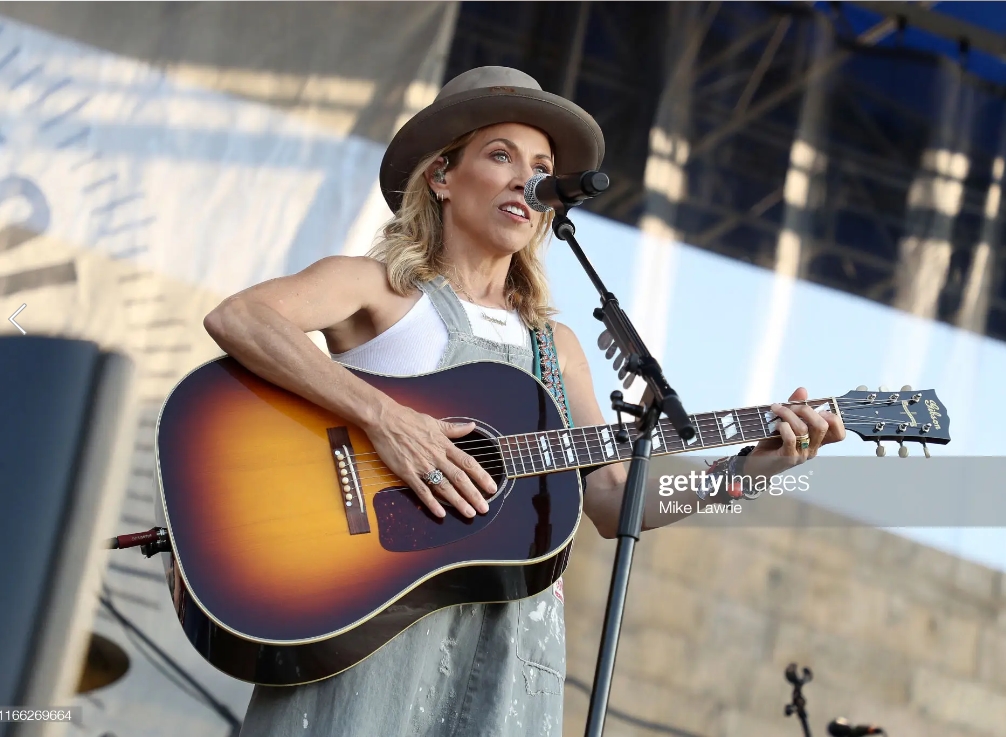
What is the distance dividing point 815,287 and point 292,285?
248 centimetres

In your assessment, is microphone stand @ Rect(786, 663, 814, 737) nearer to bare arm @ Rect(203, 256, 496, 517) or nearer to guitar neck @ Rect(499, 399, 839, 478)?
guitar neck @ Rect(499, 399, 839, 478)

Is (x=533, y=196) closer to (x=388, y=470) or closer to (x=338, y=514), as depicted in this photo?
(x=388, y=470)

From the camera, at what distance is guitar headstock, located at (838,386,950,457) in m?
2.27

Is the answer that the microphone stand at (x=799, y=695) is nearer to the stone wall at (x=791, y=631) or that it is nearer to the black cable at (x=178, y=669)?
the stone wall at (x=791, y=631)

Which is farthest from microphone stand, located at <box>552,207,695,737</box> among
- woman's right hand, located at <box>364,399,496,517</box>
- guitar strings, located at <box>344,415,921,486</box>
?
woman's right hand, located at <box>364,399,496,517</box>

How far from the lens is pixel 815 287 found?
409cm

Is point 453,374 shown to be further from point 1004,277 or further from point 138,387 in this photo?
point 1004,277

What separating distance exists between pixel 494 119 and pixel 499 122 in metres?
0.02

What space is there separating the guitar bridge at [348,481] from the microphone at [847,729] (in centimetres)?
228

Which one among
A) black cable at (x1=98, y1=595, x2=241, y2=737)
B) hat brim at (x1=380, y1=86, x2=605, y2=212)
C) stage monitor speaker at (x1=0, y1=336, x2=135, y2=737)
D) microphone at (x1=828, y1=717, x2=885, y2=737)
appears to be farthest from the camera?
microphone at (x1=828, y1=717, x2=885, y2=737)

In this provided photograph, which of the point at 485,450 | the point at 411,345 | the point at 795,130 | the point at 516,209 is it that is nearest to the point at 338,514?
the point at 485,450

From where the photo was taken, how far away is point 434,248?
252 cm

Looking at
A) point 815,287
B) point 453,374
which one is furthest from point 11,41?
point 815,287

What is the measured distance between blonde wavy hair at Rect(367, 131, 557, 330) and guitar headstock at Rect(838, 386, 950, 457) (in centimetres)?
71
